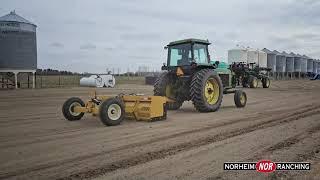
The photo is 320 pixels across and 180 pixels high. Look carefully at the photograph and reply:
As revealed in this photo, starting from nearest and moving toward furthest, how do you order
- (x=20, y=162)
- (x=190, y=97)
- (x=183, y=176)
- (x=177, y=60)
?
(x=183, y=176), (x=20, y=162), (x=190, y=97), (x=177, y=60)

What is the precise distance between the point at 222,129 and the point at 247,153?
239cm

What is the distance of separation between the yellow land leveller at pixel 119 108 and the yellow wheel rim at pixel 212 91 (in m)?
2.80

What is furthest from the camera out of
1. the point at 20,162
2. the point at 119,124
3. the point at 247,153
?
the point at 119,124

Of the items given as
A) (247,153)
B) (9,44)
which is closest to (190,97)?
(247,153)

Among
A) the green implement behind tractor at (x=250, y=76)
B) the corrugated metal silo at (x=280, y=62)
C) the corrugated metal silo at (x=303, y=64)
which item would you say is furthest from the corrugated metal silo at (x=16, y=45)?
the corrugated metal silo at (x=303, y=64)

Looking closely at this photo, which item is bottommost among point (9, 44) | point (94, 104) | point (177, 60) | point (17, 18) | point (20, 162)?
point (20, 162)

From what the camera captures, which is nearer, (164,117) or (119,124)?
(119,124)

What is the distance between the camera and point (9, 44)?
94.2 feet

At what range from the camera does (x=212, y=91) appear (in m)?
12.8

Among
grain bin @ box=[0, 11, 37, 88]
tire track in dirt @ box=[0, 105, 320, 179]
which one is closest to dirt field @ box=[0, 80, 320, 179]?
tire track in dirt @ box=[0, 105, 320, 179]

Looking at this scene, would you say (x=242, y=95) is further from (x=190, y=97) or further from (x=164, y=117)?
(x=164, y=117)

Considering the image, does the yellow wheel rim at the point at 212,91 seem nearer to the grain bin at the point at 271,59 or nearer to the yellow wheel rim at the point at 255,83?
the yellow wheel rim at the point at 255,83

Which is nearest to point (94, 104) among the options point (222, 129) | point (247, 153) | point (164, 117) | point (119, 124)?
point (119, 124)

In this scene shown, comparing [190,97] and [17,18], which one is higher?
[17,18]
